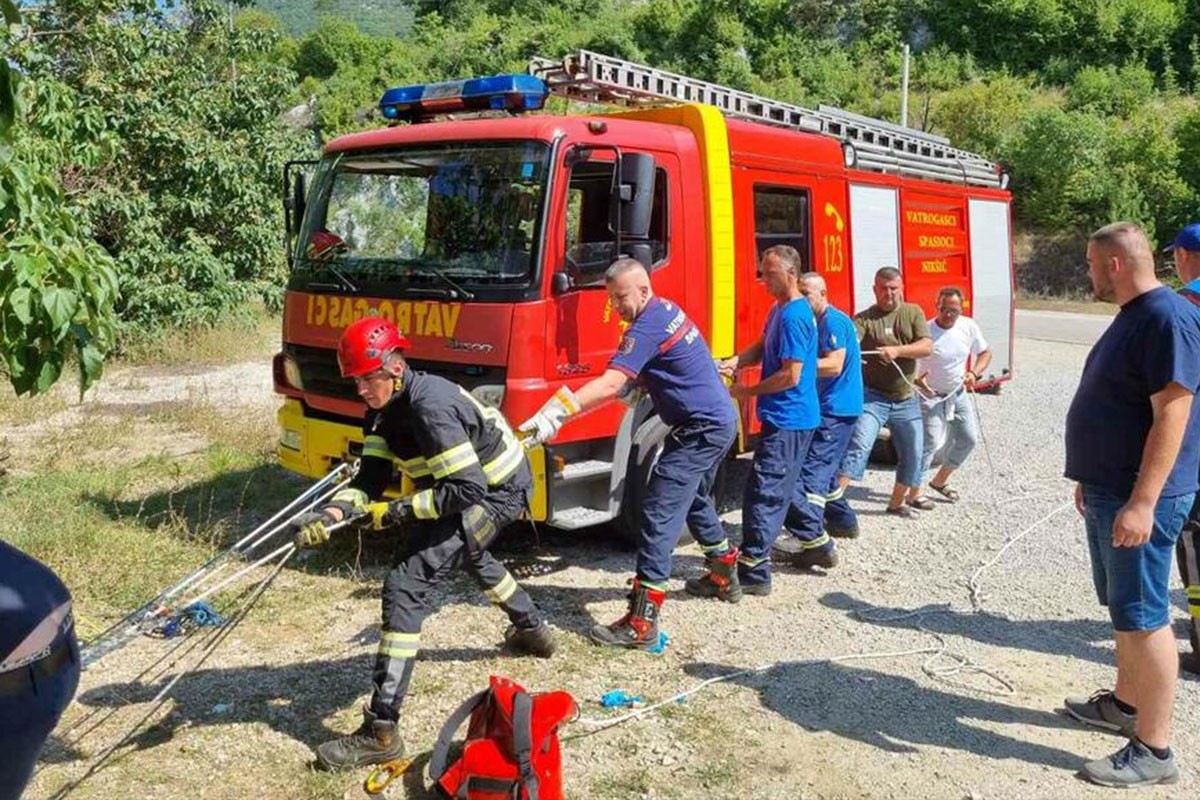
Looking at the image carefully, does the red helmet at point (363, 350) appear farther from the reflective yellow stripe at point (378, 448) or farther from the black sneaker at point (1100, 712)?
the black sneaker at point (1100, 712)

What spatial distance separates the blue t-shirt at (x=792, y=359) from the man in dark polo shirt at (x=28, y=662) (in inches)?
156

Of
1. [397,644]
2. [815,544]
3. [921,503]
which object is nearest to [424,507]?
[397,644]

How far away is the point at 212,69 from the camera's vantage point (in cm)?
1519

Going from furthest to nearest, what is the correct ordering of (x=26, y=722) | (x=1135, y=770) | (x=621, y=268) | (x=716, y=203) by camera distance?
(x=716, y=203)
(x=621, y=268)
(x=1135, y=770)
(x=26, y=722)

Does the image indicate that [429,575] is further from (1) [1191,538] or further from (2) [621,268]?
(1) [1191,538]

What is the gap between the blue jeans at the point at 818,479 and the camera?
581 cm

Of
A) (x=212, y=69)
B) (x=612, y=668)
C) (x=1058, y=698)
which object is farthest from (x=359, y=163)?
(x=212, y=69)

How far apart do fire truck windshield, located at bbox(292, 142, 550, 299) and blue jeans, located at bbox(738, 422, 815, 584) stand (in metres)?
1.61

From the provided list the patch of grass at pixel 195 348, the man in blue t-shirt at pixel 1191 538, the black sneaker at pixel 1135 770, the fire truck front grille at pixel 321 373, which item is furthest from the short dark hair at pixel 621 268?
the patch of grass at pixel 195 348

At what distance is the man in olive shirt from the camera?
673cm

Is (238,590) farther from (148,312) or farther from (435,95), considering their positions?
(148,312)

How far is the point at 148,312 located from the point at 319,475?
9.27 metres

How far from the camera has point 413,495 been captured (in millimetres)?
3859

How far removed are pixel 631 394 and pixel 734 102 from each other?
9.49 feet
